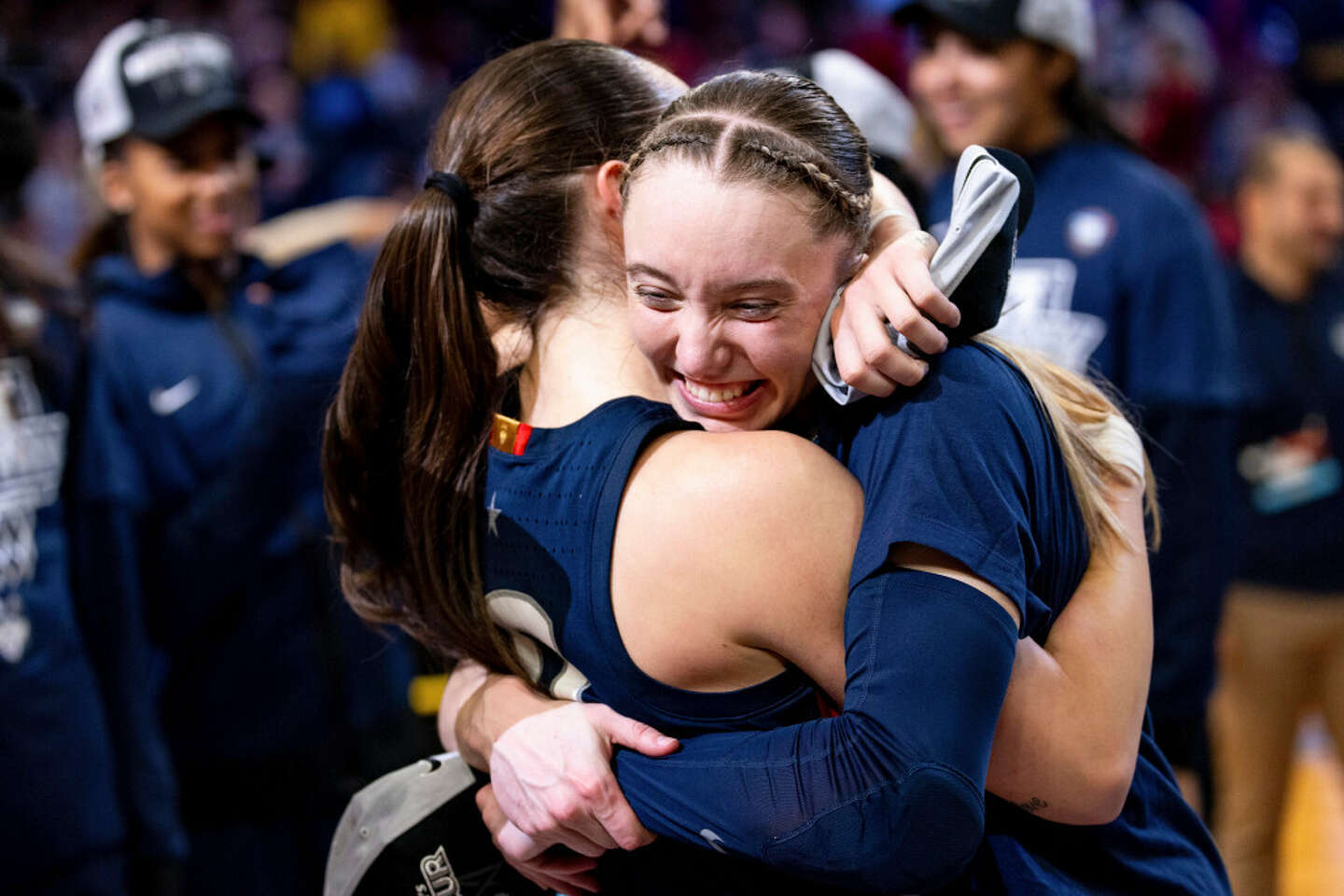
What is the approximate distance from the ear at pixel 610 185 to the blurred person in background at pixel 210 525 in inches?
52.5

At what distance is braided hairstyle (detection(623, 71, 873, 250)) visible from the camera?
123 cm

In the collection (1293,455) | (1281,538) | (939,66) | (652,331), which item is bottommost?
(1281,538)

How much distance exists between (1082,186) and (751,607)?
2.02m

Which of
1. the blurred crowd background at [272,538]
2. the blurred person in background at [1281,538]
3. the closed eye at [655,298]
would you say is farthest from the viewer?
the blurred person in background at [1281,538]

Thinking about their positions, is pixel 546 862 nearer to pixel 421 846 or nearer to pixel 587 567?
pixel 421 846

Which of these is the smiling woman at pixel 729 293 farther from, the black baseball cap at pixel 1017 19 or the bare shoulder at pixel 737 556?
the black baseball cap at pixel 1017 19

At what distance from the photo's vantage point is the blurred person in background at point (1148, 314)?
2.79m

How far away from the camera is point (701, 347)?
4.20 feet

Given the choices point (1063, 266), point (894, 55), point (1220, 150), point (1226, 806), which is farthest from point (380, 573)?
point (1220, 150)

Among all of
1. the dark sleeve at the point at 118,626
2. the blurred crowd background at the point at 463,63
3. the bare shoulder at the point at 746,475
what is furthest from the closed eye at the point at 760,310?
the blurred crowd background at the point at 463,63

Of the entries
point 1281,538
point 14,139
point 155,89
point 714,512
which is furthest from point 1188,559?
point 155,89

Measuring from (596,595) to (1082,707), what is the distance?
1.48 ft

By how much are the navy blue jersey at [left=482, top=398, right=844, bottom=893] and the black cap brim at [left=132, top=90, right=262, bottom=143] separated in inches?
80.0

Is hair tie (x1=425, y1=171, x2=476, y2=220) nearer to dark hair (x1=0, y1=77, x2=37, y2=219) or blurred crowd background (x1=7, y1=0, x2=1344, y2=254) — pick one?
dark hair (x1=0, y1=77, x2=37, y2=219)
